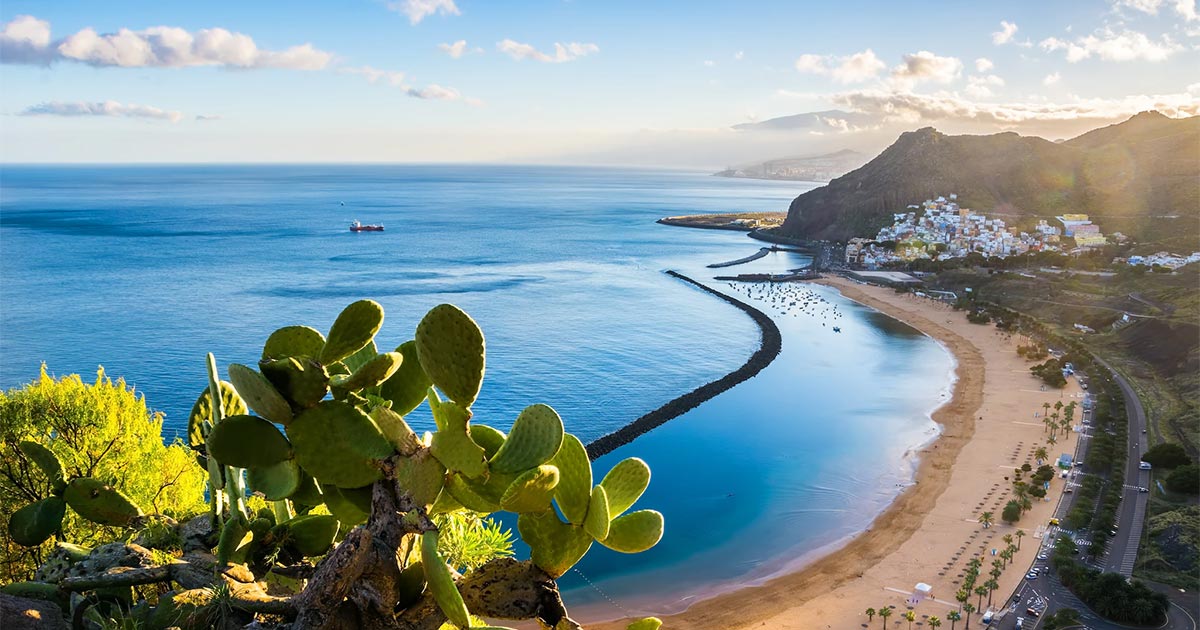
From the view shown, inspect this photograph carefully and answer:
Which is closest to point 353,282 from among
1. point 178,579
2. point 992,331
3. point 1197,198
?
point 992,331

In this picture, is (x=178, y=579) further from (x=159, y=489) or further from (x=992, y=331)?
(x=992, y=331)

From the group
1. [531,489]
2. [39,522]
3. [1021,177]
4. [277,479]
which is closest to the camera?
[531,489]

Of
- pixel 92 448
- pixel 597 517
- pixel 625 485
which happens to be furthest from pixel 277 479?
pixel 92 448

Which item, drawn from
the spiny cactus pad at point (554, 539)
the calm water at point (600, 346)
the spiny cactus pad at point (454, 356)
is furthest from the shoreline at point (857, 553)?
the spiny cactus pad at point (454, 356)

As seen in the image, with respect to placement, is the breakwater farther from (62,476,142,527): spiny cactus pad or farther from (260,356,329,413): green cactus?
(260,356,329,413): green cactus

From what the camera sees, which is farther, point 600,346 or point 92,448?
point 600,346

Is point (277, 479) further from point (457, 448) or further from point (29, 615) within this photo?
point (29, 615)
